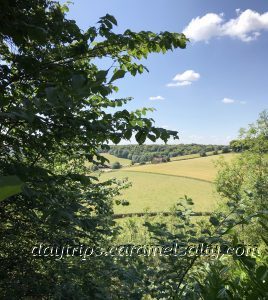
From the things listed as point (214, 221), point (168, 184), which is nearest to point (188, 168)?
point (168, 184)

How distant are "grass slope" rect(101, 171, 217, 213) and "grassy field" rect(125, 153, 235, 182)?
290 centimetres

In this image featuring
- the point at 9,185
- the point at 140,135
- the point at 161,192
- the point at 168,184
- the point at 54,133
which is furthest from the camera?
the point at 168,184

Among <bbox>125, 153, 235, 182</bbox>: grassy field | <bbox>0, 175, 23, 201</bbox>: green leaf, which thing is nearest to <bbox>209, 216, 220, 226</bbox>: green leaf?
<bbox>0, 175, 23, 201</bbox>: green leaf

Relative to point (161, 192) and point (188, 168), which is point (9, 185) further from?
point (188, 168)

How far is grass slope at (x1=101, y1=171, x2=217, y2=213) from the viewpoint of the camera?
4852 centimetres

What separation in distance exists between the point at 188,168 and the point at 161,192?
48.6 ft

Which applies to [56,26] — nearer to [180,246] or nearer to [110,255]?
[180,246]

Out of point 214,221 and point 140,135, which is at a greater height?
point 140,135

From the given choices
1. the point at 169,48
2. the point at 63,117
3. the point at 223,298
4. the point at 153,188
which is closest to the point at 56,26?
the point at 169,48

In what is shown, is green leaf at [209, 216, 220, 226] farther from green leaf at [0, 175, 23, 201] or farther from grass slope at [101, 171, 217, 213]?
grass slope at [101, 171, 217, 213]

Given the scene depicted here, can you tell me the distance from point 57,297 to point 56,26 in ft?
10.1

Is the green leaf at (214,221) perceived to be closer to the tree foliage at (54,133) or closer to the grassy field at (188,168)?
the tree foliage at (54,133)

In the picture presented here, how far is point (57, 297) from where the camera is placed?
3754mm

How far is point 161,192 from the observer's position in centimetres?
5572
